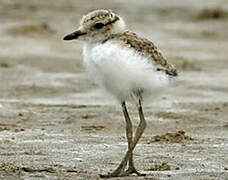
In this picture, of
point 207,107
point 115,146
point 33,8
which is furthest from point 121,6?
point 115,146

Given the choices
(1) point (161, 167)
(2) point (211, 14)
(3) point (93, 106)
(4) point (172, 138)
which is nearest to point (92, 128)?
(4) point (172, 138)

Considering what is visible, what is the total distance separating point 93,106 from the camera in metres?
10.2

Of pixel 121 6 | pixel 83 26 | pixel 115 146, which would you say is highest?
pixel 83 26

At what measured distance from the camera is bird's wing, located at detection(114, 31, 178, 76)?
616 centimetres

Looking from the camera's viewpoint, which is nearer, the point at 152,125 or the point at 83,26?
the point at 83,26

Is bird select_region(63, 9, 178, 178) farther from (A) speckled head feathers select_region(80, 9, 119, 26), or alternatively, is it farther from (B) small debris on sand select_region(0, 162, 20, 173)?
(B) small debris on sand select_region(0, 162, 20, 173)

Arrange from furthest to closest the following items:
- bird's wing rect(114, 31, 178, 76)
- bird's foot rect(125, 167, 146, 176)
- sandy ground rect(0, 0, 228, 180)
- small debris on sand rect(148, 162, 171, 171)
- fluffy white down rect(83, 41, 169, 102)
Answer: sandy ground rect(0, 0, 228, 180), small debris on sand rect(148, 162, 171, 171), bird's foot rect(125, 167, 146, 176), bird's wing rect(114, 31, 178, 76), fluffy white down rect(83, 41, 169, 102)

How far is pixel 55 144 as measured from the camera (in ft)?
25.3

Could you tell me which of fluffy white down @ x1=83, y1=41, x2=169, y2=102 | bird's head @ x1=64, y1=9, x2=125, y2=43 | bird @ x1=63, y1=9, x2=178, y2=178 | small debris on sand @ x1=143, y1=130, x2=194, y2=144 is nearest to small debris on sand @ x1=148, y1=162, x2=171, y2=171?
bird @ x1=63, y1=9, x2=178, y2=178

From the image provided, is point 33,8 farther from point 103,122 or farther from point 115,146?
point 115,146

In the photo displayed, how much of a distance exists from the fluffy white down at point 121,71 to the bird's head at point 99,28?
8 centimetres

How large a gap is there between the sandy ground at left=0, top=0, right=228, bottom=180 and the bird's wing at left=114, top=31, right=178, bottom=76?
0.85 meters

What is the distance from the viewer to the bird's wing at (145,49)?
6164mm

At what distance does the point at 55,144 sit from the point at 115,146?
557 millimetres
